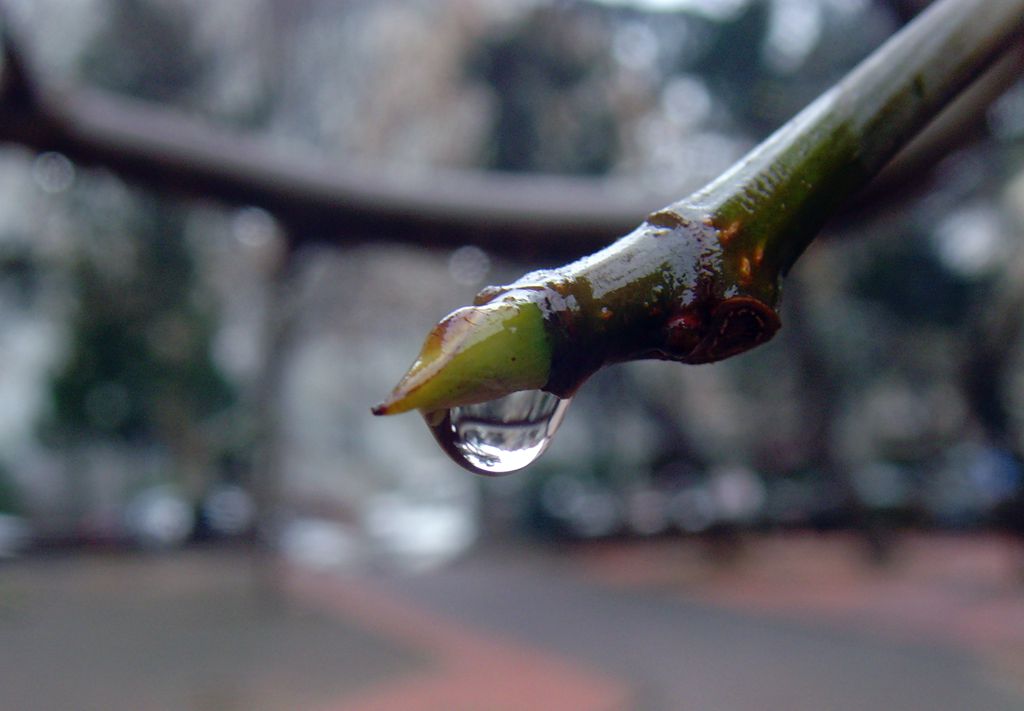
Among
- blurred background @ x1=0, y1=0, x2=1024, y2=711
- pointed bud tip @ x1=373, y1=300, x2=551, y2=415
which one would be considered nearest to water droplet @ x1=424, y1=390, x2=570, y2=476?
pointed bud tip @ x1=373, y1=300, x2=551, y2=415

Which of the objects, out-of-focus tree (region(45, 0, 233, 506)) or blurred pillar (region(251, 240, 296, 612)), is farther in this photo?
out-of-focus tree (region(45, 0, 233, 506))

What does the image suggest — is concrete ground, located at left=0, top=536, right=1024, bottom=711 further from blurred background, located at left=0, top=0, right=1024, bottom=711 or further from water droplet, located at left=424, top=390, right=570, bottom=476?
water droplet, located at left=424, top=390, right=570, bottom=476

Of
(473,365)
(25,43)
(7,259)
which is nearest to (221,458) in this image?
(7,259)

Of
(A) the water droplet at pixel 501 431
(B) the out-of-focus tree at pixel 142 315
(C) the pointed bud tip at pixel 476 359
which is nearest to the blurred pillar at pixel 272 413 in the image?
(B) the out-of-focus tree at pixel 142 315

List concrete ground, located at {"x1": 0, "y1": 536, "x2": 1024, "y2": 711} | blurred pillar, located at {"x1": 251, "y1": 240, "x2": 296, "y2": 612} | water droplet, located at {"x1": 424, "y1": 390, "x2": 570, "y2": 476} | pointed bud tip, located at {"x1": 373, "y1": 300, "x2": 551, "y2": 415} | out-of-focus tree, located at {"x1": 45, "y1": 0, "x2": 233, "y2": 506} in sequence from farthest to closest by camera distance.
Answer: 1. out-of-focus tree, located at {"x1": 45, "y1": 0, "x2": 233, "y2": 506}
2. blurred pillar, located at {"x1": 251, "y1": 240, "x2": 296, "y2": 612}
3. concrete ground, located at {"x1": 0, "y1": 536, "x2": 1024, "y2": 711}
4. water droplet, located at {"x1": 424, "y1": 390, "x2": 570, "y2": 476}
5. pointed bud tip, located at {"x1": 373, "y1": 300, "x2": 551, "y2": 415}

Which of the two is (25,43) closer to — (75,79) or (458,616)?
(458,616)

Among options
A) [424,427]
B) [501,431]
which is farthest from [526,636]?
[501,431]
